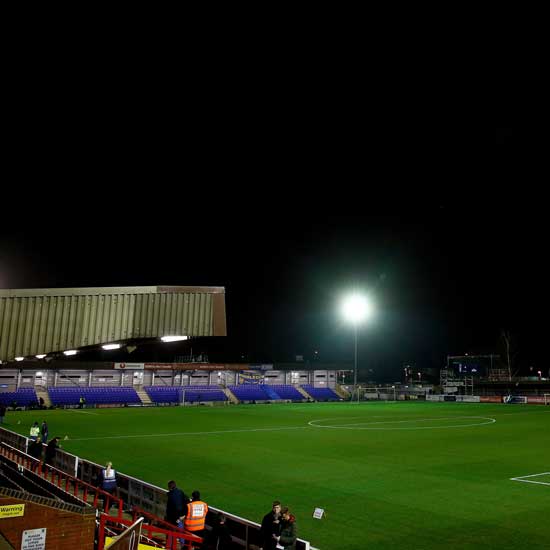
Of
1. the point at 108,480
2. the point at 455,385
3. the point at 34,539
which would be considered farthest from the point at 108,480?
the point at 455,385

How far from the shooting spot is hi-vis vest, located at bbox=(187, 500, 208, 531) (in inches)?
507

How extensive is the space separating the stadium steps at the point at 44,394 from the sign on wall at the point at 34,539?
6613 centimetres

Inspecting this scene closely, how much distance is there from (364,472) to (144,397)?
61.3m

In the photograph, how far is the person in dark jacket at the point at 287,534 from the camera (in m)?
10.9

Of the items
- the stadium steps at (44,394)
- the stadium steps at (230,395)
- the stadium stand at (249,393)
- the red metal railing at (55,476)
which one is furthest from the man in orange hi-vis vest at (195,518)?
the stadium stand at (249,393)

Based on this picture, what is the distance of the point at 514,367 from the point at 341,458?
114966 millimetres

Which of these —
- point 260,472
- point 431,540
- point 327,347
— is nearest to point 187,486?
point 260,472

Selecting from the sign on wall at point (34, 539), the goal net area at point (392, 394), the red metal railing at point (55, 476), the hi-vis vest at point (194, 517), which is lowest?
the goal net area at point (392, 394)

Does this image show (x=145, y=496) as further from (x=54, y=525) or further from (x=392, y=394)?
(x=392, y=394)

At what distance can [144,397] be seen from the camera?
78750mm

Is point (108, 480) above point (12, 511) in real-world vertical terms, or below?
below

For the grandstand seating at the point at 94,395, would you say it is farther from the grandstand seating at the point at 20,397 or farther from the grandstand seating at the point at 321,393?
the grandstand seating at the point at 321,393

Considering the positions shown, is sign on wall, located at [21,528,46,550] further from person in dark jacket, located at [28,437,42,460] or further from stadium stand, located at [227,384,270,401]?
stadium stand, located at [227,384,270,401]

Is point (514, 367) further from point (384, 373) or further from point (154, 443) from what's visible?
point (154, 443)
